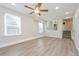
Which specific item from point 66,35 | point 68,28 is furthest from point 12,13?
point 68,28

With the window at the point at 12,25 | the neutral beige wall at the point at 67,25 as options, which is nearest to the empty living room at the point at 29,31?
the window at the point at 12,25

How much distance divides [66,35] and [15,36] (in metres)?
7.01

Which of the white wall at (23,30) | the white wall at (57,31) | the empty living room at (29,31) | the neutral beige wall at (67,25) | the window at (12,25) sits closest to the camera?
the empty living room at (29,31)

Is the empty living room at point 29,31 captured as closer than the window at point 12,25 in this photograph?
Yes

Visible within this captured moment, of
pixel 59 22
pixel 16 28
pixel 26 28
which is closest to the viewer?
pixel 16 28

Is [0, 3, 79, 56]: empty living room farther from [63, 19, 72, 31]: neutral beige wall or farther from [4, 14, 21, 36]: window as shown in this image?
[63, 19, 72, 31]: neutral beige wall

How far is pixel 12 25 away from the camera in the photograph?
275 inches

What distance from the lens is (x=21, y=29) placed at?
7656mm

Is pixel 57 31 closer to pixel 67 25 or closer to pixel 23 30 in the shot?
pixel 67 25

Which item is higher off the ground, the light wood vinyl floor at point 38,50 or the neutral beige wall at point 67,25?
the neutral beige wall at point 67,25

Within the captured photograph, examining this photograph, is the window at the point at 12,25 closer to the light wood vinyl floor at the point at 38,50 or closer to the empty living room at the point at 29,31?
the empty living room at the point at 29,31

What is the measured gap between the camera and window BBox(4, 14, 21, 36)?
20.7ft

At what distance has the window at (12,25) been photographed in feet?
20.7

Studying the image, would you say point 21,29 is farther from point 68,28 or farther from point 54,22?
point 68,28
